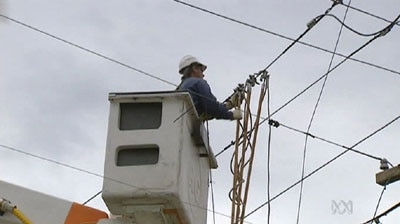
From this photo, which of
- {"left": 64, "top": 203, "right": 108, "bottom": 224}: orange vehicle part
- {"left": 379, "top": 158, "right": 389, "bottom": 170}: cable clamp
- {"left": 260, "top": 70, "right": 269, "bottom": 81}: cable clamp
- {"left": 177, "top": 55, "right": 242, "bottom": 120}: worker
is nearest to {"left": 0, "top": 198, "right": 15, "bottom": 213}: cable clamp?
{"left": 64, "top": 203, "right": 108, "bottom": 224}: orange vehicle part

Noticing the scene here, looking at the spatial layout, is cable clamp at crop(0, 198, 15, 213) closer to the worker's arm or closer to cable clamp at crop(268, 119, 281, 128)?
the worker's arm

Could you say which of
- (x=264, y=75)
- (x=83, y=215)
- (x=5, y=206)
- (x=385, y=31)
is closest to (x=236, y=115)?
(x=264, y=75)

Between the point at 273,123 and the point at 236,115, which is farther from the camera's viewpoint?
the point at 273,123

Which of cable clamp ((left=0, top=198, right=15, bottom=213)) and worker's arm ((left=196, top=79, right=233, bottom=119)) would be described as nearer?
cable clamp ((left=0, top=198, right=15, bottom=213))

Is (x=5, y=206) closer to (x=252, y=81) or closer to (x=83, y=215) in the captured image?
(x=83, y=215)

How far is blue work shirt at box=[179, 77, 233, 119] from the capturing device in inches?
248

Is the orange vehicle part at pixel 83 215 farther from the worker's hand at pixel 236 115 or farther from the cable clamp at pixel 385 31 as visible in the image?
the cable clamp at pixel 385 31

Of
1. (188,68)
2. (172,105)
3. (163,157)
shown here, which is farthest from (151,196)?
(188,68)

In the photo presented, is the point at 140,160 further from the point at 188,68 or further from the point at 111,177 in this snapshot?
the point at 188,68

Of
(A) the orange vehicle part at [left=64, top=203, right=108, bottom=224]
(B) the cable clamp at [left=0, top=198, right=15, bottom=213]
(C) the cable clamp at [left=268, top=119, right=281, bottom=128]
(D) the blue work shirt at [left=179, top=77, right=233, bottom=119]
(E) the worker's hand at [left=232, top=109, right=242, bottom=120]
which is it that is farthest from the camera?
(C) the cable clamp at [left=268, top=119, right=281, bottom=128]

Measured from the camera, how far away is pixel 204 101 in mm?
6293

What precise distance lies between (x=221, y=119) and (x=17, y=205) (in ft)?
5.70

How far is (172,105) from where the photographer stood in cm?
577

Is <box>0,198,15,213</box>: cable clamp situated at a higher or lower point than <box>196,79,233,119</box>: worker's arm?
lower
